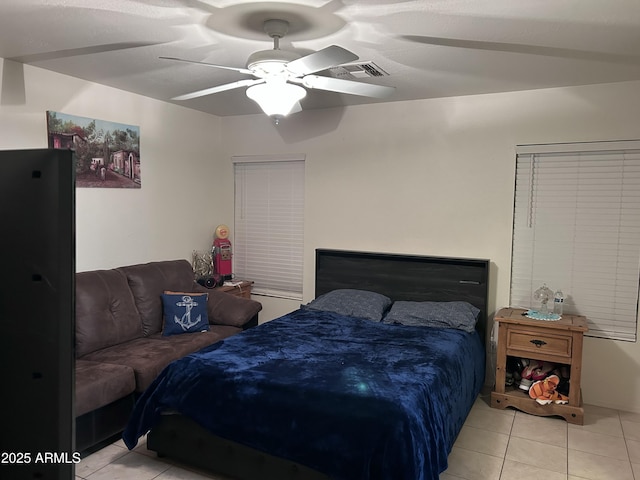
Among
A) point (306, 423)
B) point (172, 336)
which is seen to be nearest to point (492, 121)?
point (306, 423)

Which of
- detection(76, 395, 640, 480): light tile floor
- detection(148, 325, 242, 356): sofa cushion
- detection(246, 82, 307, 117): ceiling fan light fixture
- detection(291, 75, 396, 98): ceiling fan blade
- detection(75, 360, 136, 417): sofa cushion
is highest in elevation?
detection(291, 75, 396, 98): ceiling fan blade

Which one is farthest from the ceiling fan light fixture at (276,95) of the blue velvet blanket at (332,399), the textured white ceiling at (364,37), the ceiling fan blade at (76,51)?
the blue velvet blanket at (332,399)

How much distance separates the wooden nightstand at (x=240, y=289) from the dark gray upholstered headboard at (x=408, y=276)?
0.80 m

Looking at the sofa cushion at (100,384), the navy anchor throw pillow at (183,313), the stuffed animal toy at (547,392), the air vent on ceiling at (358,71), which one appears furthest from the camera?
the navy anchor throw pillow at (183,313)

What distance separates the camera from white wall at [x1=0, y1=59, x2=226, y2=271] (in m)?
3.32

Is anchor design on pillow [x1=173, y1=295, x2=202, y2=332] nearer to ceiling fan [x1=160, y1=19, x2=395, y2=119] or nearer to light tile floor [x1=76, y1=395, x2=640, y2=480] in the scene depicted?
light tile floor [x1=76, y1=395, x2=640, y2=480]

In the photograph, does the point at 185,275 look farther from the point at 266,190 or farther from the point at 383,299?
the point at 383,299

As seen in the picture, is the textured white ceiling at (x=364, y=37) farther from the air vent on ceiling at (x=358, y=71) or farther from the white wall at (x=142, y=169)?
the white wall at (x=142, y=169)

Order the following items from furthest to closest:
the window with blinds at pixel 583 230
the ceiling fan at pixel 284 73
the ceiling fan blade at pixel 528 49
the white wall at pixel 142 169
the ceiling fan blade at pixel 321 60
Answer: the window with blinds at pixel 583 230 → the white wall at pixel 142 169 → the ceiling fan blade at pixel 528 49 → the ceiling fan at pixel 284 73 → the ceiling fan blade at pixel 321 60

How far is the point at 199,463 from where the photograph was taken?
2.66m

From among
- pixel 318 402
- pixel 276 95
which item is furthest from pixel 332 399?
pixel 276 95

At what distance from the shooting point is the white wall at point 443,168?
3609mm

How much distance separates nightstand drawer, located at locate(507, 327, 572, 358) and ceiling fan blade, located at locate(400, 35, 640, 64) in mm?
1837

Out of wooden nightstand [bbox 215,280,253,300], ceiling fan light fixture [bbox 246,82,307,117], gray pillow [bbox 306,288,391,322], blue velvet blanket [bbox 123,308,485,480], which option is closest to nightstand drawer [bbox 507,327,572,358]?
blue velvet blanket [bbox 123,308,485,480]
